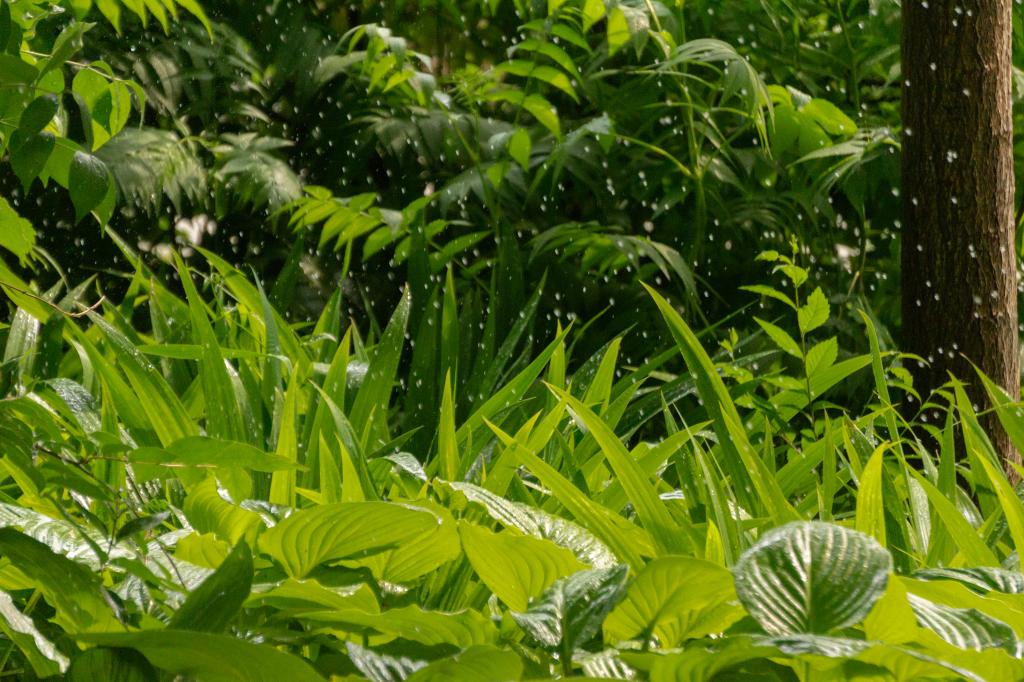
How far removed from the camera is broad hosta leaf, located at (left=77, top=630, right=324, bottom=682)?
0.49m

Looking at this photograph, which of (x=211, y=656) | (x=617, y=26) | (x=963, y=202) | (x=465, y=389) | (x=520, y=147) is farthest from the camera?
(x=520, y=147)

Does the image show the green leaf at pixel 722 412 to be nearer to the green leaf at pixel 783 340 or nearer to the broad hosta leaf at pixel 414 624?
the broad hosta leaf at pixel 414 624

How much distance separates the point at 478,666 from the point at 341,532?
16 cm

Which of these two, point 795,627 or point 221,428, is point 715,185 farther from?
point 795,627

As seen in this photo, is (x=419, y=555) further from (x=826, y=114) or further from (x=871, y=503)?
(x=826, y=114)

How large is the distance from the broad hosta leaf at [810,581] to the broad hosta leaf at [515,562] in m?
0.12

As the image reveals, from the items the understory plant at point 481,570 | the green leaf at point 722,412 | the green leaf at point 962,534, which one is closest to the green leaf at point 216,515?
the understory plant at point 481,570

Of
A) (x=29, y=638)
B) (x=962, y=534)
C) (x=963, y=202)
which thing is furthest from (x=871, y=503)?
(x=963, y=202)

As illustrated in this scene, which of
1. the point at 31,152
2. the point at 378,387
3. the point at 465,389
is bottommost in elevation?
the point at 465,389

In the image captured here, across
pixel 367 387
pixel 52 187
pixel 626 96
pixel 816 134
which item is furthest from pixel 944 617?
pixel 52 187

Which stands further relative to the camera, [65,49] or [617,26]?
[617,26]

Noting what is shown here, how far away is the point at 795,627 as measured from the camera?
514mm

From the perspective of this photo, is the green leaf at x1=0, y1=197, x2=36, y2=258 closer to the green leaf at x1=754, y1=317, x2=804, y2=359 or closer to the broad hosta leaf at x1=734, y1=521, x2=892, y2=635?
the broad hosta leaf at x1=734, y1=521, x2=892, y2=635

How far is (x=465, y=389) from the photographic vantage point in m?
1.90
